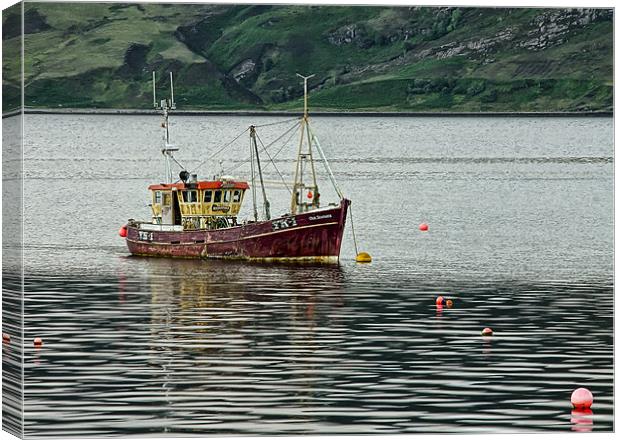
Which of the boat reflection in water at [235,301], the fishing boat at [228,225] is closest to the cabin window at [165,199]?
the fishing boat at [228,225]

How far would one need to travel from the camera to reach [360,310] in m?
46.2

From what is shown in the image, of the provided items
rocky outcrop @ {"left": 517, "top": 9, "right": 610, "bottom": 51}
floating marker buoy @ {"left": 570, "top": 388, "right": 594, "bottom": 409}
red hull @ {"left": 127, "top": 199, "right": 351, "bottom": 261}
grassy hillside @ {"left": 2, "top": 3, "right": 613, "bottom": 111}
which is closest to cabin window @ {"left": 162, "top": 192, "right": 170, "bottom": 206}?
red hull @ {"left": 127, "top": 199, "right": 351, "bottom": 261}

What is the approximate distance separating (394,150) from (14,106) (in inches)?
2183

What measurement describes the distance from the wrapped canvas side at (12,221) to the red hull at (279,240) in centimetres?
3238

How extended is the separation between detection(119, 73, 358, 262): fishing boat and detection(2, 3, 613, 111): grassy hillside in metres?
5.35

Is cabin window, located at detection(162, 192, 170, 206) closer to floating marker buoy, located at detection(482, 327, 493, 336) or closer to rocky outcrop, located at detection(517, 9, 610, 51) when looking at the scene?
rocky outcrop, located at detection(517, 9, 610, 51)

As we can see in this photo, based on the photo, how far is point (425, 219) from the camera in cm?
7444

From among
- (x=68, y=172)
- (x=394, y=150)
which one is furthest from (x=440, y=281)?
(x=68, y=172)

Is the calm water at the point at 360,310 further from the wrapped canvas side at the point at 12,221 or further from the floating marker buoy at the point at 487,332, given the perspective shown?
the wrapped canvas side at the point at 12,221

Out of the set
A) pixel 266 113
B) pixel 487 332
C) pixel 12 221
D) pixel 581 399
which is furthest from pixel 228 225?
pixel 12 221

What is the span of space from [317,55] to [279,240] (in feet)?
47.8

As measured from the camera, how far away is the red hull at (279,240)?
63.9 meters

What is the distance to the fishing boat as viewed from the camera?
64000mm

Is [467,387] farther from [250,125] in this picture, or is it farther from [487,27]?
[250,125]
